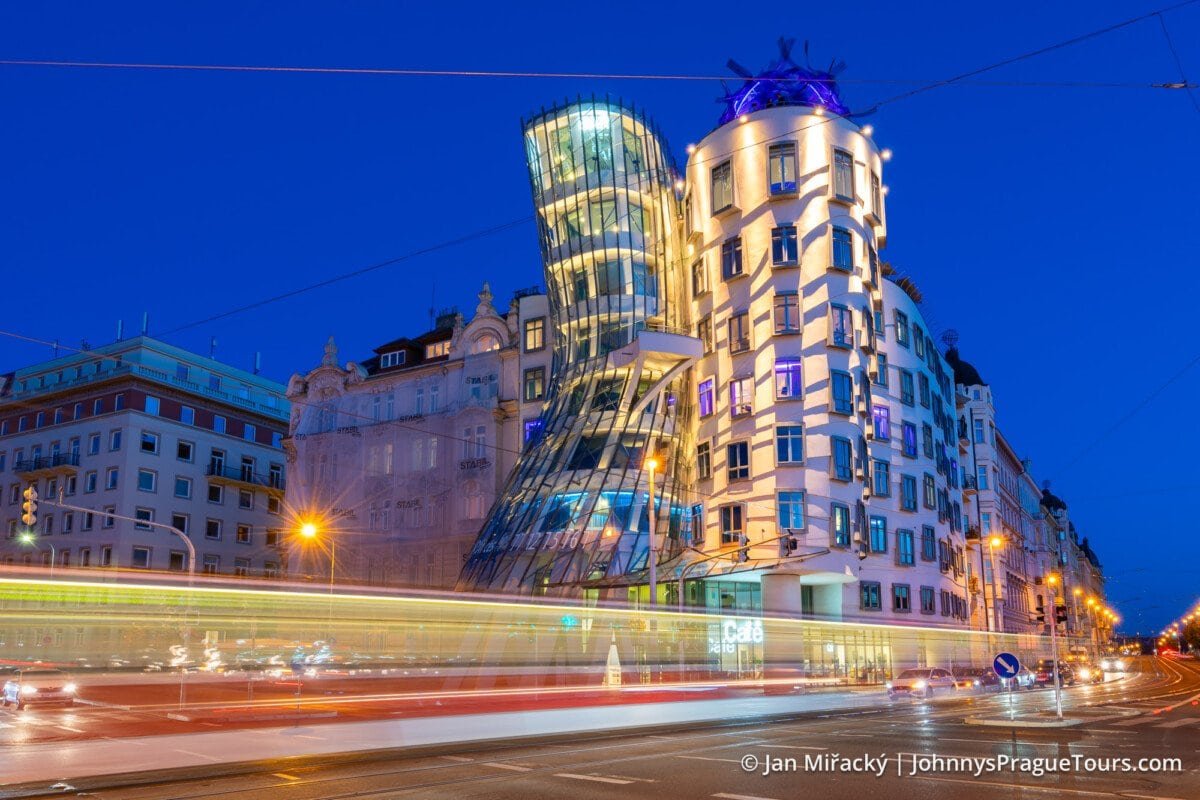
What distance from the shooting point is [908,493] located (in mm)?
56969

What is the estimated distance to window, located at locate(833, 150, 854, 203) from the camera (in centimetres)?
5353

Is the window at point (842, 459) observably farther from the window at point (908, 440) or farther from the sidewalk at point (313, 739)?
the sidewalk at point (313, 739)

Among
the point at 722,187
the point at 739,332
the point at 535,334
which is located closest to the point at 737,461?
the point at 739,332

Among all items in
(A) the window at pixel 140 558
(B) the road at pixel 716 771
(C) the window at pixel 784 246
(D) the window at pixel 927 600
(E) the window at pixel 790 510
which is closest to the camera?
(B) the road at pixel 716 771

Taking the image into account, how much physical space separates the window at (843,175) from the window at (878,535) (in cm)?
1661

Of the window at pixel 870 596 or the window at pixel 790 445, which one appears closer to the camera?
the window at pixel 790 445

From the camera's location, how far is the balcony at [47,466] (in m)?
78.1

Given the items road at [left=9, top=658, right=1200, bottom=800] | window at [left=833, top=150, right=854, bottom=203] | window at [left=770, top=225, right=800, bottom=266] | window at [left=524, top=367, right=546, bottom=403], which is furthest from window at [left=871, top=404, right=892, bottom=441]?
road at [left=9, top=658, right=1200, bottom=800]

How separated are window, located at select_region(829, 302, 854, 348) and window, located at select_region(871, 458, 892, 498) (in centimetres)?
690

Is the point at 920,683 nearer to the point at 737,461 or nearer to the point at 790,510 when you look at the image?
the point at 790,510

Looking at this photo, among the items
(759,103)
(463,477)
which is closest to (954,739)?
(759,103)

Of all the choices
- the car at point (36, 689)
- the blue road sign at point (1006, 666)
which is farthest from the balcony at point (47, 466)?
the blue road sign at point (1006, 666)

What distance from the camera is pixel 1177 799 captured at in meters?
12.4

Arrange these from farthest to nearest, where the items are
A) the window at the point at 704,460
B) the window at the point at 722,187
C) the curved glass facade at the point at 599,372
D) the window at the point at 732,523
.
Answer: the window at the point at 722,187 < the window at the point at 704,460 < the curved glass facade at the point at 599,372 < the window at the point at 732,523
